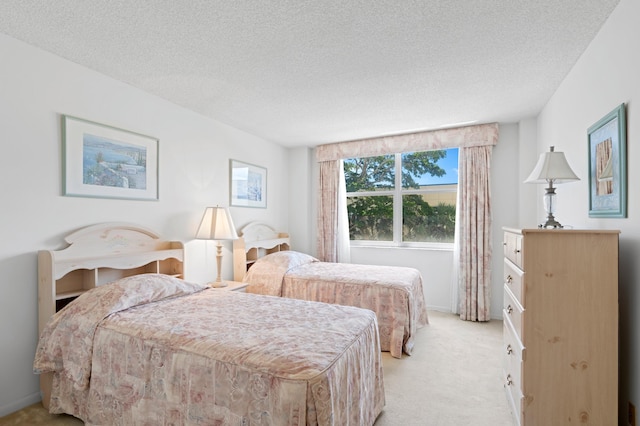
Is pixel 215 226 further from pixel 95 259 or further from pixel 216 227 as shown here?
pixel 95 259

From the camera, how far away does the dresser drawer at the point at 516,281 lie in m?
1.74

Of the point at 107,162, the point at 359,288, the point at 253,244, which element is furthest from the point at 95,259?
the point at 359,288

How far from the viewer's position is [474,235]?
4098 mm

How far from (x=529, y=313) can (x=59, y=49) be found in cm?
348

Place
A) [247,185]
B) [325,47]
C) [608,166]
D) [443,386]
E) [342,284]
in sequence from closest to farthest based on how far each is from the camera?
[608,166], [325,47], [443,386], [342,284], [247,185]

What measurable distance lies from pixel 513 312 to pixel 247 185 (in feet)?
11.1

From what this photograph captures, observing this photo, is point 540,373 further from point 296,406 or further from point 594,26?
point 594,26

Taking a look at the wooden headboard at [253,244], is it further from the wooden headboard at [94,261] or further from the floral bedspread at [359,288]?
the wooden headboard at [94,261]

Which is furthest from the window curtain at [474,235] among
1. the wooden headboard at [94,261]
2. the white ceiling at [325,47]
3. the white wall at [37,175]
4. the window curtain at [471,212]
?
the white wall at [37,175]

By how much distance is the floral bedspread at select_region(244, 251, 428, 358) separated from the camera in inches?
124

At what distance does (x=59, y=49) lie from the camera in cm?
226

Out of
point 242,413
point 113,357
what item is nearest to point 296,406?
point 242,413

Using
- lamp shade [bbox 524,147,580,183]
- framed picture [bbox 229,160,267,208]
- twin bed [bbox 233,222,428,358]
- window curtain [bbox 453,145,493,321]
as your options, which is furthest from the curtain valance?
lamp shade [bbox 524,147,580,183]

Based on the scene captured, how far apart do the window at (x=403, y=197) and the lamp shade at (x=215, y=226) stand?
230 centimetres
